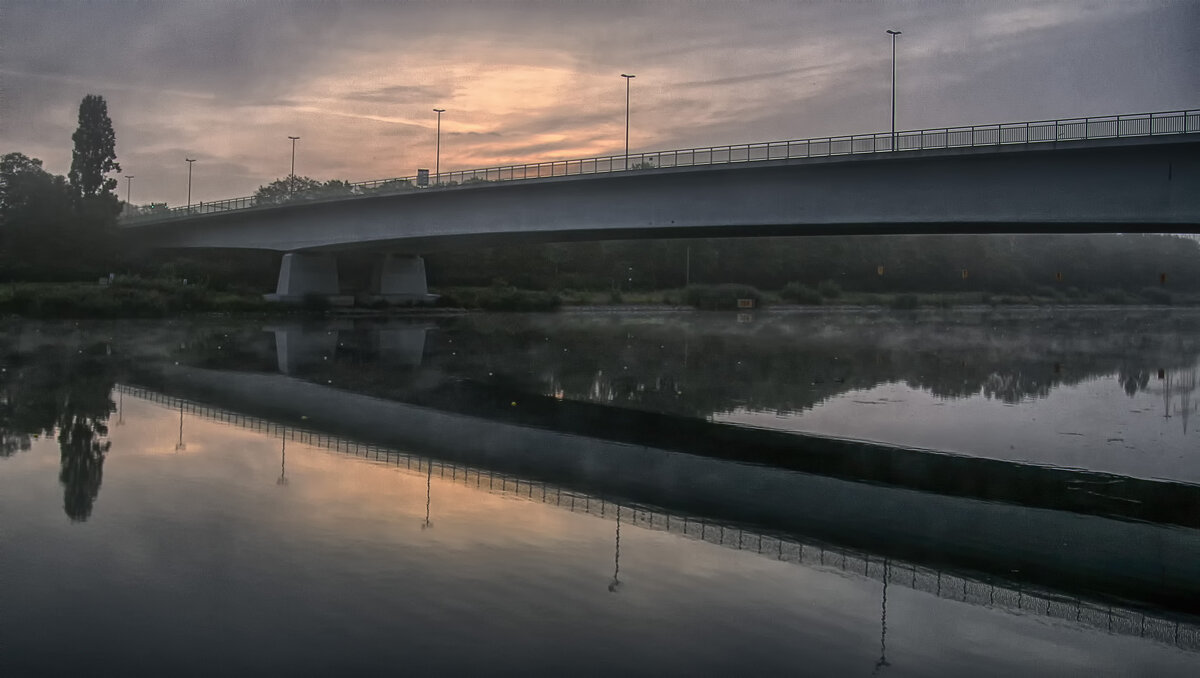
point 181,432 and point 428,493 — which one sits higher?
point 181,432

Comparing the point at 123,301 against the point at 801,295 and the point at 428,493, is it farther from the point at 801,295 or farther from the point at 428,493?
the point at 801,295

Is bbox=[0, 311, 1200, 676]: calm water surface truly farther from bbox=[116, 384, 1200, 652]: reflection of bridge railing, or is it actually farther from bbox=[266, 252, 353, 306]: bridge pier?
bbox=[266, 252, 353, 306]: bridge pier

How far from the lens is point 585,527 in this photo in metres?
12.6

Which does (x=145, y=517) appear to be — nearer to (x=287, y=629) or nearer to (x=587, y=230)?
(x=287, y=629)

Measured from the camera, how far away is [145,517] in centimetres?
1244

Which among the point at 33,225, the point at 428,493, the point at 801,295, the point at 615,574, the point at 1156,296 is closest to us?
the point at 615,574

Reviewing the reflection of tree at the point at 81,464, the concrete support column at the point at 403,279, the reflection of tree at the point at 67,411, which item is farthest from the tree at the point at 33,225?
the reflection of tree at the point at 81,464

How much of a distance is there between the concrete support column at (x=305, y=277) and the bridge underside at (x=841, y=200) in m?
9.41

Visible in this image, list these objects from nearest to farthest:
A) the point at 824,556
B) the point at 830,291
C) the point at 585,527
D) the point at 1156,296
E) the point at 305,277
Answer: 1. the point at 824,556
2. the point at 585,527
3. the point at 305,277
4. the point at 830,291
5. the point at 1156,296

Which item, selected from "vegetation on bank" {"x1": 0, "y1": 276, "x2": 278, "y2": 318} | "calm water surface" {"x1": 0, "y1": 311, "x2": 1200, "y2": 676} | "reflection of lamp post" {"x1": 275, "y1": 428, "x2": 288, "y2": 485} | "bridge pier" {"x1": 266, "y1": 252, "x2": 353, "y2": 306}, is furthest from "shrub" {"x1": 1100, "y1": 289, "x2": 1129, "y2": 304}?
"reflection of lamp post" {"x1": 275, "y1": 428, "x2": 288, "y2": 485}

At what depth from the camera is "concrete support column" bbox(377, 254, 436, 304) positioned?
248 feet

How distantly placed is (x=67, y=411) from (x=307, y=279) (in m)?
53.6

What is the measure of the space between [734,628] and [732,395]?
18206mm

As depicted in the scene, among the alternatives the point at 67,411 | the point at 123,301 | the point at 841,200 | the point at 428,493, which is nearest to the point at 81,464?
the point at 428,493
